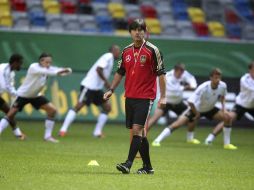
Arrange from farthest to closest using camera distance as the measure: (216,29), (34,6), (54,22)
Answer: (216,29) < (34,6) < (54,22)

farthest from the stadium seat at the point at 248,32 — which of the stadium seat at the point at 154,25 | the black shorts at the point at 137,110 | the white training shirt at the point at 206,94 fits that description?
the black shorts at the point at 137,110

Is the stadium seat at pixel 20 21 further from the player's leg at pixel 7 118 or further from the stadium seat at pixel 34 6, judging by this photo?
the player's leg at pixel 7 118

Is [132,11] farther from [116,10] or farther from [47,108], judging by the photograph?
[47,108]

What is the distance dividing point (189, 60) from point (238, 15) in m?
4.07

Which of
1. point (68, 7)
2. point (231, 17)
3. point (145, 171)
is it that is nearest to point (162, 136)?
point (145, 171)

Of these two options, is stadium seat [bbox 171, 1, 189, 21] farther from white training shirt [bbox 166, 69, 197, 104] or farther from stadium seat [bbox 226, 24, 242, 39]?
white training shirt [bbox 166, 69, 197, 104]

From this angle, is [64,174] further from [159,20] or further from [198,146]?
[159,20]

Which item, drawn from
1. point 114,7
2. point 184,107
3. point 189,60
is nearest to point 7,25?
point 114,7

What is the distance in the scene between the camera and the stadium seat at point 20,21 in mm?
27888

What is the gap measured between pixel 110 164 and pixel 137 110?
2084 mm

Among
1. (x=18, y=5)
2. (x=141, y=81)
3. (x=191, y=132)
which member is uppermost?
(x=141, y=81)

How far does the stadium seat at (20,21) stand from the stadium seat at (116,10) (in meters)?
3.56

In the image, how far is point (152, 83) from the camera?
42.0 ft

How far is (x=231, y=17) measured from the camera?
103 ft
